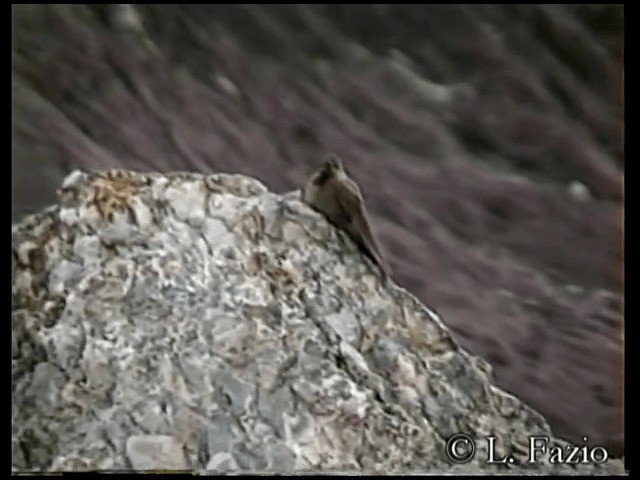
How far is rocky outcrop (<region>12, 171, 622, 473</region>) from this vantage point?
3.56ft

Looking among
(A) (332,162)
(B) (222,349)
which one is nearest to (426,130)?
(A) (332,162)

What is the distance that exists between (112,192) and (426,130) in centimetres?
44

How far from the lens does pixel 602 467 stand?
3.76 ft

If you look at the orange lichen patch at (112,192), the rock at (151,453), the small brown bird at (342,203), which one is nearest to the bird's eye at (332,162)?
the small brown bird at (342,203)

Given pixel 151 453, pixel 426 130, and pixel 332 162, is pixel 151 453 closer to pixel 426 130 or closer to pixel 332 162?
pixel 332 162

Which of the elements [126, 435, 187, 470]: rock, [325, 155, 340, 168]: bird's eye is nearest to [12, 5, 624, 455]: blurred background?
[325, 155, 340, 168]: bird's eye

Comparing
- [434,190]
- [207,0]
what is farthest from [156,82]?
[434,190]

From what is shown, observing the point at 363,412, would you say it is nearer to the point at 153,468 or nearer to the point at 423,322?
the point at 423,322

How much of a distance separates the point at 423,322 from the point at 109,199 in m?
0.46

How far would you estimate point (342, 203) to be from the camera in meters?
1.17

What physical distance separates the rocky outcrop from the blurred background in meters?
0.04

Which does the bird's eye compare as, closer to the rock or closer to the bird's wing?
the bird's wing

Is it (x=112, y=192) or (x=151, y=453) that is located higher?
(x=112, y=192)

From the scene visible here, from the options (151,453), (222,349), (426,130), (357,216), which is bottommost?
(151,453)
